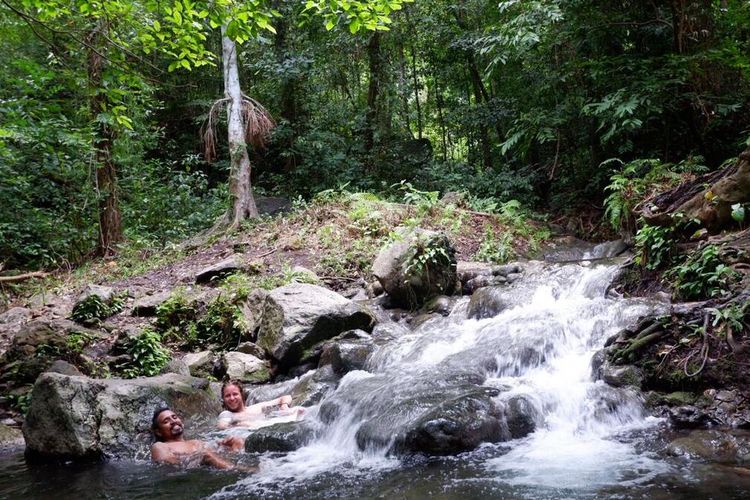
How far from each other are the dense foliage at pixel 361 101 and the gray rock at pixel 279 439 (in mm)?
3669

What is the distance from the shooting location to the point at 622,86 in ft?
37.9

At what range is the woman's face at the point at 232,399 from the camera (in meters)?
6.72

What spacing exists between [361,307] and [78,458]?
4.24 metres

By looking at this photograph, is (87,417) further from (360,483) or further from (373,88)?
(373,88)

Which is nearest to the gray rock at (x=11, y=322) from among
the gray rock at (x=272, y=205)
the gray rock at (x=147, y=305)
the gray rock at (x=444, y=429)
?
the gray rock at (x=147, y=305)

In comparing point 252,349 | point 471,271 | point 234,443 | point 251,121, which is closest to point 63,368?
point 252,349

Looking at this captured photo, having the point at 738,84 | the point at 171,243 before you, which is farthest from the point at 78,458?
the point at 738,84

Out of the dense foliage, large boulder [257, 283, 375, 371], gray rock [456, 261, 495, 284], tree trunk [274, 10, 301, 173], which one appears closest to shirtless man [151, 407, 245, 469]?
large boulder [257, 283, 375, 371]

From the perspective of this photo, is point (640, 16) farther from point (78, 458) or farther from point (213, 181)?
point (213, 181)

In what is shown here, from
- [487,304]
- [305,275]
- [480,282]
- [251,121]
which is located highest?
[251,121]

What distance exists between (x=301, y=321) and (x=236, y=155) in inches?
263

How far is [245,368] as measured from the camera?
805 cm

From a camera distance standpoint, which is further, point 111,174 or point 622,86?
point 111,174

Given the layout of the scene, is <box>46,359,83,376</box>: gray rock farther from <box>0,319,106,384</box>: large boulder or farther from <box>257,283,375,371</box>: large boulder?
<box>257,283,375,371</box>: large boulder
